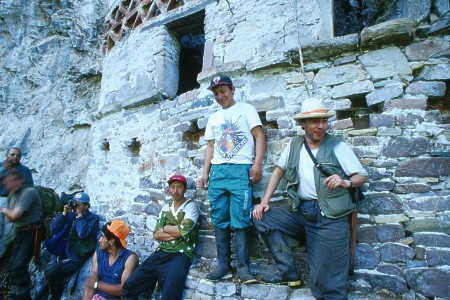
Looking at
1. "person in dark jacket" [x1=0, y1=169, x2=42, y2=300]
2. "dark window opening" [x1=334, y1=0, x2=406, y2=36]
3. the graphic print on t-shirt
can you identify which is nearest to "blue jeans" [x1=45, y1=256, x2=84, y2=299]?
"person in dark jacket" [x1=0, y1=169, x2=42, y2=300]

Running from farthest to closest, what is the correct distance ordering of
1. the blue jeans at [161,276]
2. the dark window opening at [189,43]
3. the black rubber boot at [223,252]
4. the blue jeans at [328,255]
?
the dark window opening at [189,43] < the blue jeans at [161,276] < the black rubber boot at [223,252] < the blue jeans at [328,255]

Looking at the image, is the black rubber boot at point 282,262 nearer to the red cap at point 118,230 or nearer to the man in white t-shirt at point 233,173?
the man in white t-shirt at point 233,173

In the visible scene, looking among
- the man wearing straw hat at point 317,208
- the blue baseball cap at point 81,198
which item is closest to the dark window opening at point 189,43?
the man wearing straw hat at point 317,208

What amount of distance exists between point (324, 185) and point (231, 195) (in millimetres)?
897

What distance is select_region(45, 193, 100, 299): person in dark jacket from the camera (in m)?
4.04

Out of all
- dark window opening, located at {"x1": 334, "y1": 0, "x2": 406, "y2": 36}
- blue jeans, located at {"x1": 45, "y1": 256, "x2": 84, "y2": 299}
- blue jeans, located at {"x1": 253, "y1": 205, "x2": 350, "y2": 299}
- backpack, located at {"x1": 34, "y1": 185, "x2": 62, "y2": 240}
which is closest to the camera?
blue jeans, located at {"x1": 253, "y1": 205, "x2": 350, "y2": 299}

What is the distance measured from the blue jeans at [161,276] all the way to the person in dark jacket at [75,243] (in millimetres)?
1461

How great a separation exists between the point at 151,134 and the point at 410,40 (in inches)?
130

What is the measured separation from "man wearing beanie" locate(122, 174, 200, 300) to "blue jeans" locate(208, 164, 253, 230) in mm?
497

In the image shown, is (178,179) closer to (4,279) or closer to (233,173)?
(233,173)

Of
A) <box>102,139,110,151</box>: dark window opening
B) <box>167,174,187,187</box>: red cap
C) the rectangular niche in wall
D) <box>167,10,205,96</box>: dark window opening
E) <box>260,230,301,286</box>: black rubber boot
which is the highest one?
<box>167,10,205,96</box>: dark window opening

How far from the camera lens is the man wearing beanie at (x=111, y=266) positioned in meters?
3.21

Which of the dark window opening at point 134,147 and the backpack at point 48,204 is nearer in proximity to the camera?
the dark window opening at point 134,147

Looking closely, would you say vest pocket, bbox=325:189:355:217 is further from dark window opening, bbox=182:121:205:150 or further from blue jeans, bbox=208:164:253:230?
dark window opening, bbox=182:121:205:150
